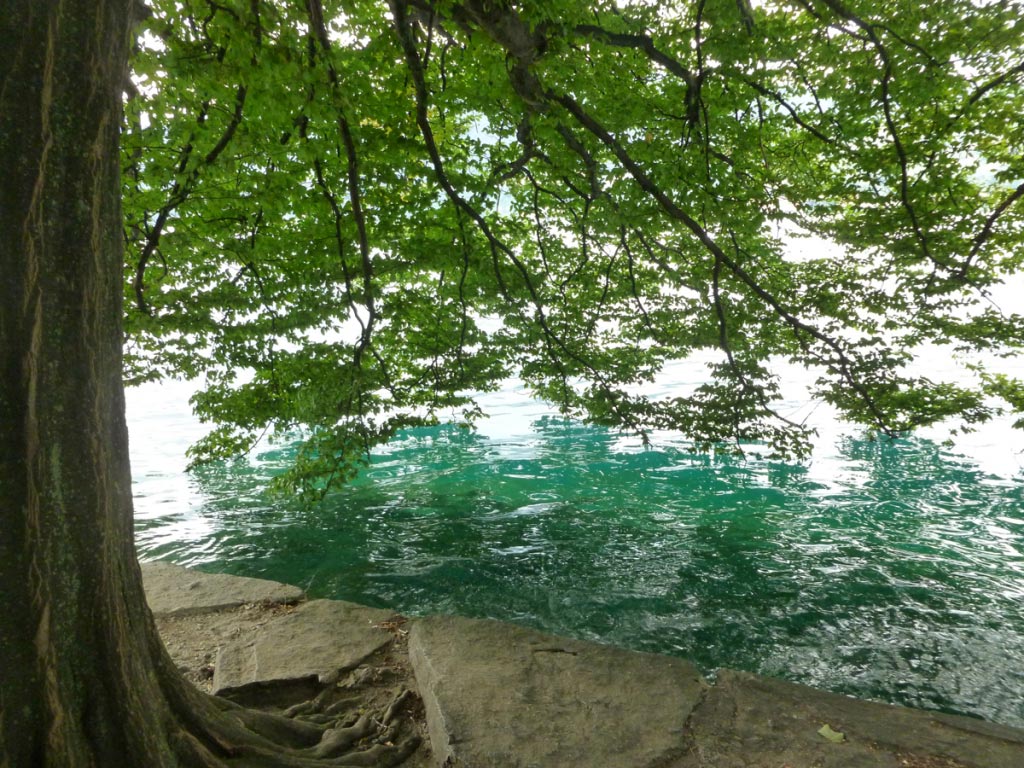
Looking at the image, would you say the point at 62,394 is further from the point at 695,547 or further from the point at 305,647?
the point at 695,547

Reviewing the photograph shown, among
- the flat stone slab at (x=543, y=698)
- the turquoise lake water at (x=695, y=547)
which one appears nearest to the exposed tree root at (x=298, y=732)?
the flat stone slab at (x=543, y=698)

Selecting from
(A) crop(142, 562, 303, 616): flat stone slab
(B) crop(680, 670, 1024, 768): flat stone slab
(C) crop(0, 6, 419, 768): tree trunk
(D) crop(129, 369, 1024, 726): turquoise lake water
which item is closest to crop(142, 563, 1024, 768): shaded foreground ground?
(B) crop(680, 670, 1024, 768): flat stone slab

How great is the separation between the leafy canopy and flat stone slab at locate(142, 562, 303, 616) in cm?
145

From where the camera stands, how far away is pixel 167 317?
7828mm

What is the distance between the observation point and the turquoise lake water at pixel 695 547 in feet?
18.8

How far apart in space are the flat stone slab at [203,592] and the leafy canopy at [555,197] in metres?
1.45

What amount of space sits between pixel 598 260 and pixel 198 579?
766cm

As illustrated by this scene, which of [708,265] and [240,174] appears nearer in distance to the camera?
[240,174]

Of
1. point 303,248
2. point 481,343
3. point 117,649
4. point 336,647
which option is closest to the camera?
point 117,649

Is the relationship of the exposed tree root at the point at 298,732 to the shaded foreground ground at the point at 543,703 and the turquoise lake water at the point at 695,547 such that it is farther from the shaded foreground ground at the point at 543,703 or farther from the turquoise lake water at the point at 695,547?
the turquoise lake water at the point at 695,547

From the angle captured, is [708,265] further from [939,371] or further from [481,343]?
[939,371]

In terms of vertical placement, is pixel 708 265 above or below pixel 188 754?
above

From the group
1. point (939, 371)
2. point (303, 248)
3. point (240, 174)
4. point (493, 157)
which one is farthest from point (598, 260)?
point (939, 371)

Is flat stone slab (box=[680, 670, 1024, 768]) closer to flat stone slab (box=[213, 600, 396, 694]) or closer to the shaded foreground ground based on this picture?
the shaded foreground ground
